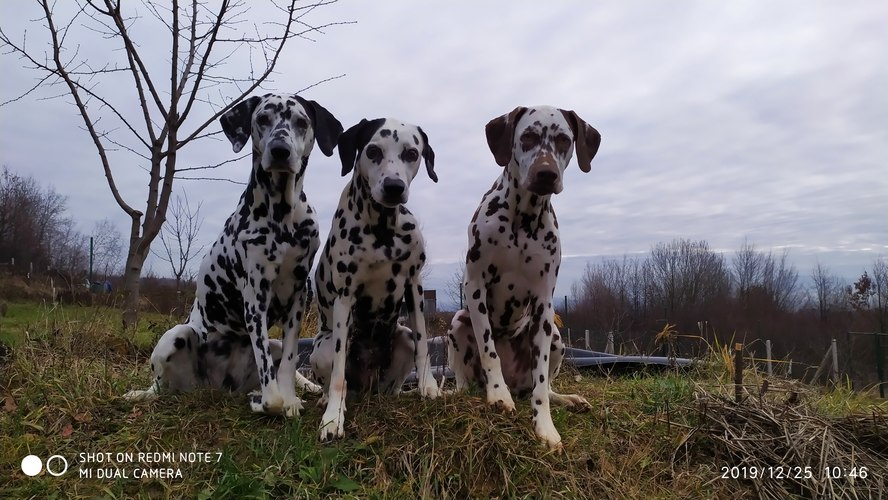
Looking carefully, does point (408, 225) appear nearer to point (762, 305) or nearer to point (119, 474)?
point (119, 474)

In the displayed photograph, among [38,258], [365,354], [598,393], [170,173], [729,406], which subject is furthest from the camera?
[38,258]

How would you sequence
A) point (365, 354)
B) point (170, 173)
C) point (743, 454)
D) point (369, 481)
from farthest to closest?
point (170, 173) < point (365, 354) < point (743, 454) < point (369, 481)

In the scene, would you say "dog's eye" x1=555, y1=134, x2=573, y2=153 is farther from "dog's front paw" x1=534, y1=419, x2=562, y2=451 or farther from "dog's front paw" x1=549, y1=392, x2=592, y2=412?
"dog's front paw" x1=549, y1=392, x2=592, y2=412

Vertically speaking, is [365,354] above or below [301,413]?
above

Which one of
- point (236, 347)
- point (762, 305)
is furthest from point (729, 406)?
point (762, 305)

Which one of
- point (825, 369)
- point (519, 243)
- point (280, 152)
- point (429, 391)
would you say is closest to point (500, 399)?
point (429, 391)

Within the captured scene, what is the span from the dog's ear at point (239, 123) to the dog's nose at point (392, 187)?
3.33 ft

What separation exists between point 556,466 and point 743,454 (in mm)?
1226

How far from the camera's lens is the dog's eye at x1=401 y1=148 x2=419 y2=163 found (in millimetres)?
3516

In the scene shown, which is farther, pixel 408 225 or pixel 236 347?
pixel 236 347

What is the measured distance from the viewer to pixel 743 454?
3.36 metres

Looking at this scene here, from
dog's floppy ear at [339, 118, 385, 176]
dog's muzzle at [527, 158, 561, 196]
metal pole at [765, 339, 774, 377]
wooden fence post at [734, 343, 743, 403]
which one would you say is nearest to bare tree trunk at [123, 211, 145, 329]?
dog's floppy ear at [339, 118, 385, 176]

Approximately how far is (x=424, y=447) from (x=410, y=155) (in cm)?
177

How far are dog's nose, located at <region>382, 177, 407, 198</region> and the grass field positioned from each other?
1.34 metres
